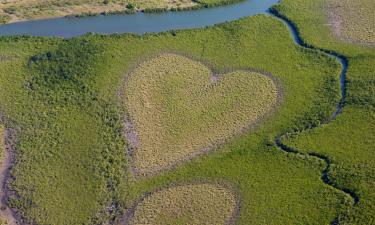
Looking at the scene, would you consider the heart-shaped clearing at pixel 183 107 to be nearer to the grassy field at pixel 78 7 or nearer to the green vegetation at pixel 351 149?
the green vegetation at pixel 351 149

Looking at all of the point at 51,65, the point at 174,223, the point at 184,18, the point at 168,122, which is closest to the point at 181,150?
the point at 168,122

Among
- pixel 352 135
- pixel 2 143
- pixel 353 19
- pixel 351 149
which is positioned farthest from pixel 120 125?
pixel 353 19

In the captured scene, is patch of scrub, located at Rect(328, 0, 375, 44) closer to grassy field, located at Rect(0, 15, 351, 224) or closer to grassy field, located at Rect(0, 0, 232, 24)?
grassy field, located at Rect(0, 15, 351, 224)

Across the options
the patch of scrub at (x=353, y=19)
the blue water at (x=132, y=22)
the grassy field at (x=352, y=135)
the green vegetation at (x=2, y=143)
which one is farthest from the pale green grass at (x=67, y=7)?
the green vegetation at (x=2, y=143)

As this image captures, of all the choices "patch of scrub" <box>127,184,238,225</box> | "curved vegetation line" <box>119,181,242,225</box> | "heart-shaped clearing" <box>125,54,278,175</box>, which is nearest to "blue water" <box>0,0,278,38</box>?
"heart-shaped clearing" <box>125,54,278,175</box>

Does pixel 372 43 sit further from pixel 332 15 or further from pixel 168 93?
pixel 168 93
